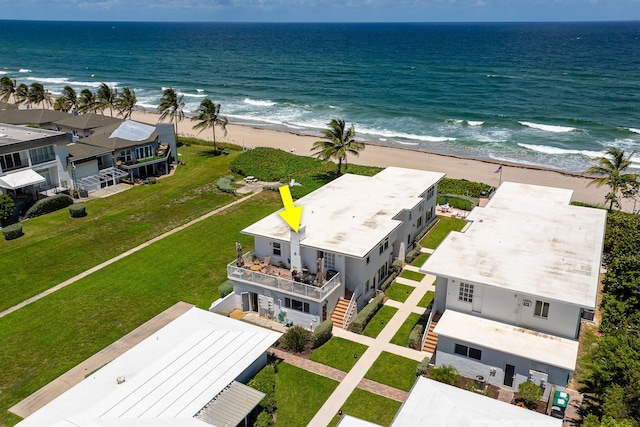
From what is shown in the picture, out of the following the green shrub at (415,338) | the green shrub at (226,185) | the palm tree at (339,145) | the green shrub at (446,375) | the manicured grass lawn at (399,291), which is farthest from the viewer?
→ the green shrub at (226,185)

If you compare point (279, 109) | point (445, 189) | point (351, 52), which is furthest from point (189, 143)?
point (351, 52)

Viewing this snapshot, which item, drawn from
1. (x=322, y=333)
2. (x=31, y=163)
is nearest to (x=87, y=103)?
(x=31, y=163)

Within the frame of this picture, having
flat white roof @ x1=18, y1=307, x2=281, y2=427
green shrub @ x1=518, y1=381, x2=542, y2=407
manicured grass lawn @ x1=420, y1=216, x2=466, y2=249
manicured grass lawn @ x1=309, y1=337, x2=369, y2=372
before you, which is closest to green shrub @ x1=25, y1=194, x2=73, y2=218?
flat white roof @ x1=18, y1=307, x2=281, y2=427

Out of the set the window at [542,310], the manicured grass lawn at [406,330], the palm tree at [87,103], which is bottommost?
the manicured grass lawn at [406,330]

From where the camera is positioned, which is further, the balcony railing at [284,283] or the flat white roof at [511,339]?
the balcony railing at [284,283]

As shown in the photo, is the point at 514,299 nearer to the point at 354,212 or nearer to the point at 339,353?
the point at 339,353

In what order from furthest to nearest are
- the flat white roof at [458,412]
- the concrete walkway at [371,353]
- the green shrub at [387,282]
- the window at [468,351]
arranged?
the green shrub at [387,282], the window at [468,351], the concrete walkway at [371,353], the flat white roof at [458,412]

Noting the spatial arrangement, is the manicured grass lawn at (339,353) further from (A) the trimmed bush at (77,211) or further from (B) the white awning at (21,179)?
(B) the white awning at (21,179)

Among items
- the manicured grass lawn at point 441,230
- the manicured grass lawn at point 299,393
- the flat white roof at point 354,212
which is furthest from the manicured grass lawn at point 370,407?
the manicured grass lawn at point 441,230
